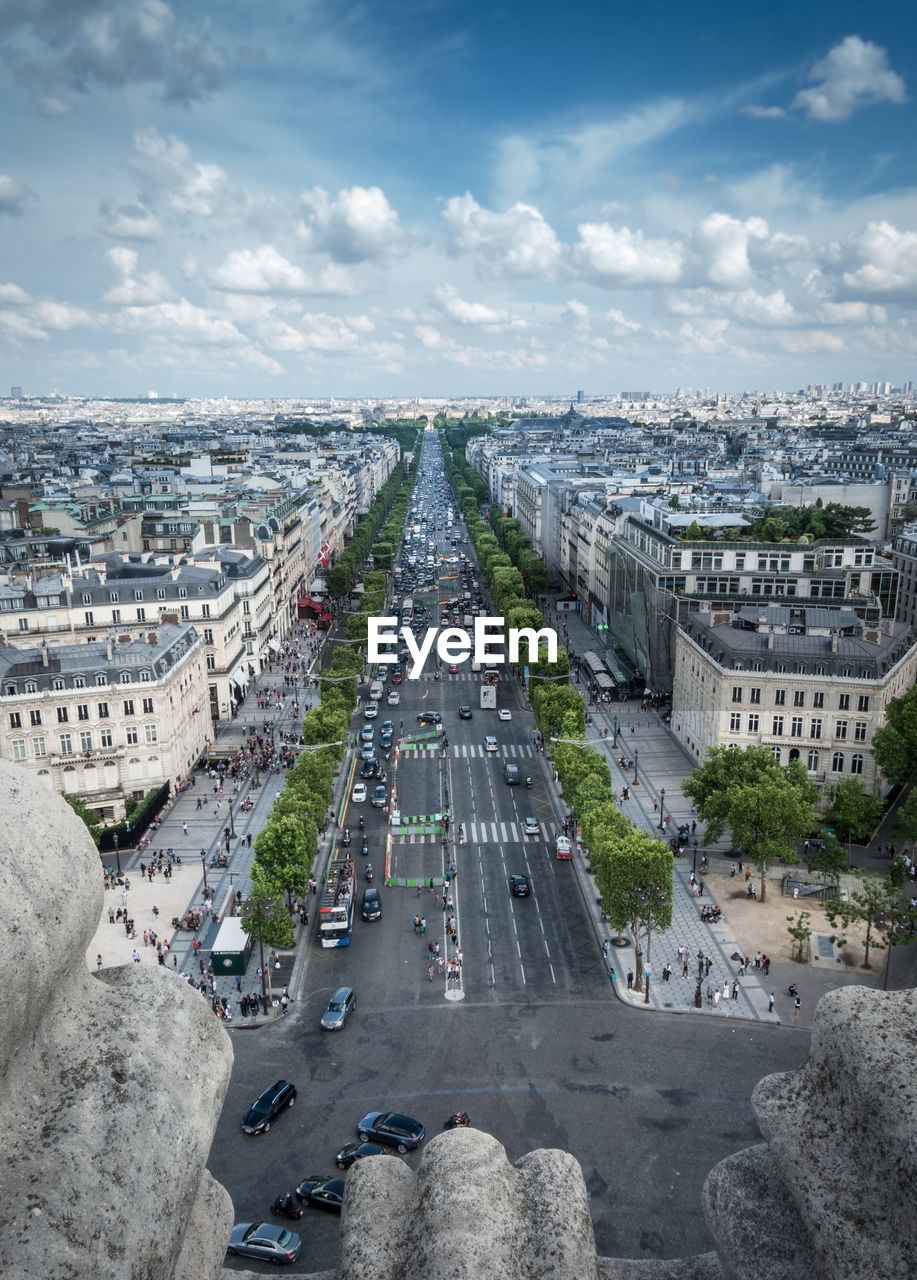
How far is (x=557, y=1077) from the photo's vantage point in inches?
1911

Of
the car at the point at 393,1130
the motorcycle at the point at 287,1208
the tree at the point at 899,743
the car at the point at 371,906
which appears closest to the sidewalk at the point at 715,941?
the tree at the point at 899,743

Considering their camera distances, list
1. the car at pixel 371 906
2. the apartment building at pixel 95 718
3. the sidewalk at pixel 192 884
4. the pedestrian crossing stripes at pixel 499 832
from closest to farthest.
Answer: the sidewalk at pixel 192 884 → the car at pixel 371 906 → the apartment building at pixel 95 718 → the pedestrian crossing stripes at pixel 499 832

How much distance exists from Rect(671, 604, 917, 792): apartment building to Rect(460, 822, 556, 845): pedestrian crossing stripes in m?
18.1

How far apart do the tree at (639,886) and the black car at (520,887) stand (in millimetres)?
10984

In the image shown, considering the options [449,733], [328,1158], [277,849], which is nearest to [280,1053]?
[328,1158]

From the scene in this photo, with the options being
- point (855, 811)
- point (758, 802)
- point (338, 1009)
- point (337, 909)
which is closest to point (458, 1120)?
point (338, 1009)

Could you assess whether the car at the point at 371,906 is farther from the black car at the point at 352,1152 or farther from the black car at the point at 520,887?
the black car at the point at 352,1152

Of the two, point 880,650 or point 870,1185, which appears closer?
point 870,1185

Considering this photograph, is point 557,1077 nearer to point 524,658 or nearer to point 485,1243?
point 485,1243

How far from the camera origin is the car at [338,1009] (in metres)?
53.1

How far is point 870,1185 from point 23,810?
40.2 feet

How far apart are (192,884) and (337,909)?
A: 15.0 m

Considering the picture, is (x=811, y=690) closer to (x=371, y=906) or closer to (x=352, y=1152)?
(x=371, y=906)

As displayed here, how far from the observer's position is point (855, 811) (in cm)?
7169
